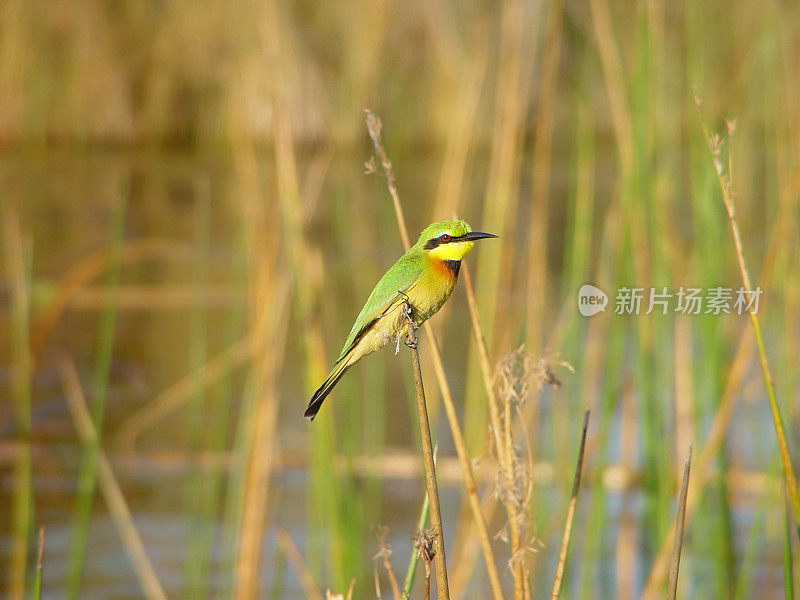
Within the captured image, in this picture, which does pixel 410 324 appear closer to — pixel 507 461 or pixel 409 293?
pixel 409 293

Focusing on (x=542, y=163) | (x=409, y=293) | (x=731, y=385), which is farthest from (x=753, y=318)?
(x=542, y=163)

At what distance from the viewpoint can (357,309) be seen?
3.78 metres

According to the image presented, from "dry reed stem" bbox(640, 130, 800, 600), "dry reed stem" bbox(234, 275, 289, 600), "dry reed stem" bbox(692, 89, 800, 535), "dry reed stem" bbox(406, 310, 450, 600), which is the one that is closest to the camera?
"dry reed stem" bbox(406, 310, 450, 600)

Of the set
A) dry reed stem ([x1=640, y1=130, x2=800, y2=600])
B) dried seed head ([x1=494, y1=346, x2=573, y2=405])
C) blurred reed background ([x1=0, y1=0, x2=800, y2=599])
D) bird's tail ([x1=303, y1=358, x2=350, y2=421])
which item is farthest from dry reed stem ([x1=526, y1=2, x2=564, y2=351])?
bird's tail ([x1=303, y1=358, x2=350, y2=421])

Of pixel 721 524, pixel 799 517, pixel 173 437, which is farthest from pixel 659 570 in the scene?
pixel 173 437

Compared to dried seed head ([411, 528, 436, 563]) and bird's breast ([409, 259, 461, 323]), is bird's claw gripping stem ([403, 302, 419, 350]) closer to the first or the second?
bird's breast ([409, 259, 461, 323])

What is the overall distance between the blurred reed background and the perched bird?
0.20 meters

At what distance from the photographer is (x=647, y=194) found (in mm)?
1786

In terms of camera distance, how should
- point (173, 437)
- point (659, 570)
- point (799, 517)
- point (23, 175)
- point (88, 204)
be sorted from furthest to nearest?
point (23, 175) < point (88, 204) < point (173, 437) < point (659, 570) < point (799, 517)

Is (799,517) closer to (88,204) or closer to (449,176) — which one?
(449,176)

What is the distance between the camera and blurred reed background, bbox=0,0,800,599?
1.74 meters

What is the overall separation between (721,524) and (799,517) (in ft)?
2.44

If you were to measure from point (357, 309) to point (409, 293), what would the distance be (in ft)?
9.07

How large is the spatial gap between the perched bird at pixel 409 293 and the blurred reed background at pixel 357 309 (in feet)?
0.66
